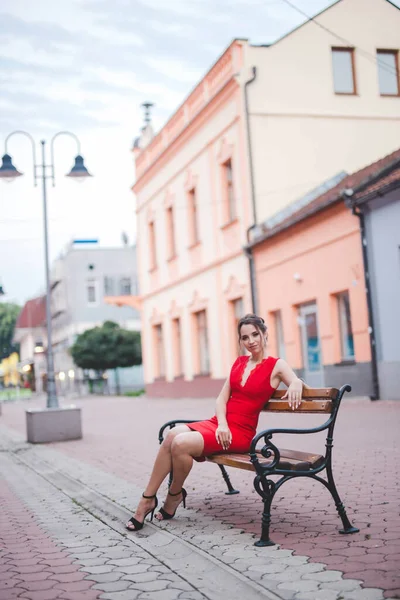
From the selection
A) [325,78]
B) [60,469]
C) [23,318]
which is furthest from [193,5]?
[23,318]

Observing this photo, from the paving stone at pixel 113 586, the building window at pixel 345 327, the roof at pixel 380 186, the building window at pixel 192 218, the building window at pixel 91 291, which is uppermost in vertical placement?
the building window at pixel 91 291

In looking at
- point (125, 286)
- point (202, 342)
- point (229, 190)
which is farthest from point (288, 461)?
point (125, 286)

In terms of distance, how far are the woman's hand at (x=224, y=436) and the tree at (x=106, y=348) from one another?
134 feet

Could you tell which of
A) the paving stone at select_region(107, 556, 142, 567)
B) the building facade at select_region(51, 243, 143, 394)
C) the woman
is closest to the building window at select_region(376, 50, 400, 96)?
the woman

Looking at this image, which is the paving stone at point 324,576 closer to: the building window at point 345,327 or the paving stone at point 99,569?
the paving stone at point 99,569

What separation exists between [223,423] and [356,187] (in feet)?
42.3

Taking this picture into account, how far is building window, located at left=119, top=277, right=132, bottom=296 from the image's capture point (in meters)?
63.2

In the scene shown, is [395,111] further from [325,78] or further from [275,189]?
[275,189]

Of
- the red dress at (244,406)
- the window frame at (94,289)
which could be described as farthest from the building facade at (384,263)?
the window frame at (94,289)

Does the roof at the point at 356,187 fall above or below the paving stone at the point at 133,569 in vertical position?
above

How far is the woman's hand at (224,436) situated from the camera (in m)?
5.91

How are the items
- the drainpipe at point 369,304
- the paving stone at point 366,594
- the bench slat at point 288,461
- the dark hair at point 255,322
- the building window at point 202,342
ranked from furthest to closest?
the building window at point 202,342 → the drainpipe at point 369,304 → the dark hair at point 255,322 → the bench slat at point 288,461 → the paving stone at point 366,594

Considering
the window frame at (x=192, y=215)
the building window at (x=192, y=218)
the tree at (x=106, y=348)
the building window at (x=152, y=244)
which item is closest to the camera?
the window frame at (x=192, y=215)

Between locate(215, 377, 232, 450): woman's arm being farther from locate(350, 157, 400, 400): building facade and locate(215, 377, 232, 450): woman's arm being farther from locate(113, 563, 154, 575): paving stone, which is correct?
locate(350, 157, 400, 400): building facade
